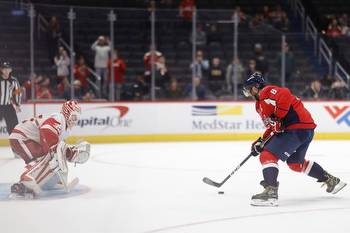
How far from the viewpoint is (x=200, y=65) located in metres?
11.5

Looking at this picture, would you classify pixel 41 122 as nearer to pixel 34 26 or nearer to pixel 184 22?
pixel 34 26

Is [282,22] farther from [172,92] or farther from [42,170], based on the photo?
[42,170]

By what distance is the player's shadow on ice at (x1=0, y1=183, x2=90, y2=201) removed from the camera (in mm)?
5758

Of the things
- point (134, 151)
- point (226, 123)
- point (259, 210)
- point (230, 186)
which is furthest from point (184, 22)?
point (259, 210)

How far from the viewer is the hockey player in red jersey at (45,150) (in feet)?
18.7

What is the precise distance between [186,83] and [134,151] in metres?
2.15

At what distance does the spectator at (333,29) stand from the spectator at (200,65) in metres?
3.22

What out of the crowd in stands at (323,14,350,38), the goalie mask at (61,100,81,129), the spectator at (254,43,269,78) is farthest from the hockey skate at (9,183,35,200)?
the crowd in stands at (323,14,350,38)

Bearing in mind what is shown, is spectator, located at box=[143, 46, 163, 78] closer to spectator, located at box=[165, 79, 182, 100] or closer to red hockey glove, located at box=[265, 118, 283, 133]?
spectator, located at box=[165, 79, 182, 100]

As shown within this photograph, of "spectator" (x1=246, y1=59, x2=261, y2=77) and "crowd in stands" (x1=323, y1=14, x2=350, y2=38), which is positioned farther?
"crowd in stands" (x1=323, y1=14, x2=350, y2=38)

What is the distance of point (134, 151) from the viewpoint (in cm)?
976

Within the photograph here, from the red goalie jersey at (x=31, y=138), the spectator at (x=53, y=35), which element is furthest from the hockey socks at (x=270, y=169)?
the spectator at (x=53, y=35)

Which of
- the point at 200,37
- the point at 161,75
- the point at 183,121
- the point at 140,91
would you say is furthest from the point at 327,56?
the point at 140,91

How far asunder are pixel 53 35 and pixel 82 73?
770 millimetres
